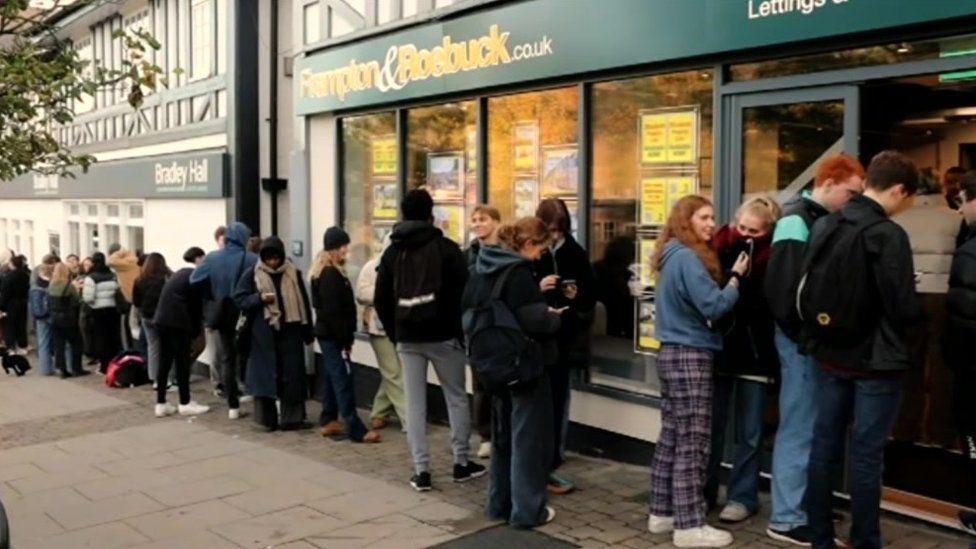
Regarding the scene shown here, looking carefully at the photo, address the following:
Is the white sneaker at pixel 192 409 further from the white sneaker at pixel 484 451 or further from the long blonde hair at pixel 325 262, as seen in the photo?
the white sneaker at pixel 484 451

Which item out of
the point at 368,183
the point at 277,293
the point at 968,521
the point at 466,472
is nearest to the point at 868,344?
the point at 968,521

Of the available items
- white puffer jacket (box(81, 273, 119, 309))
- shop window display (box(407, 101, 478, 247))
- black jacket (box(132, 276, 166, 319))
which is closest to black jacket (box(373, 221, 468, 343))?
shop window display (box(407, 101, 478, 247))

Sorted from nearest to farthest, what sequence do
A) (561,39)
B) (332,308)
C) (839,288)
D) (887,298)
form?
(887,298), (839,288), (561,39), (332,308)

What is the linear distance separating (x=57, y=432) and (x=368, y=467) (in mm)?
4027

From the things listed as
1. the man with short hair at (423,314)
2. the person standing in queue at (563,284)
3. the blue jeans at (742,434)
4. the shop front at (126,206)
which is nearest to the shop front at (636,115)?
the blue jeans at (742,434)

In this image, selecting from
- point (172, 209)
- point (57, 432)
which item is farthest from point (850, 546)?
point (172, 209)

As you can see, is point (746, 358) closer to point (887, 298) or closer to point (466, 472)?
point (887, 298)

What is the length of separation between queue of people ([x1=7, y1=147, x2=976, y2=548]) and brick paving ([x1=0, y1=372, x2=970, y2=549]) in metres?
0.26

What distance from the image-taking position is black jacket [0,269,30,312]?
631 inches

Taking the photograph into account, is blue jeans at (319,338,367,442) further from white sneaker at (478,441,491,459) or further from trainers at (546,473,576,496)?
trainers at (546,473,576,496)

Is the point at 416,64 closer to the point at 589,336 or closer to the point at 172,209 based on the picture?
the point at 589,336

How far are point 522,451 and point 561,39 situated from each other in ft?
10.5

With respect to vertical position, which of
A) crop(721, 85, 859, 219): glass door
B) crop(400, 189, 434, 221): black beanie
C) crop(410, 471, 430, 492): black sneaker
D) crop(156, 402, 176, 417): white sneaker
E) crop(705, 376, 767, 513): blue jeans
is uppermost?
crop(721, 85, 859, 219): glass door

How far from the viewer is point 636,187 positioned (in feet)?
23.6
